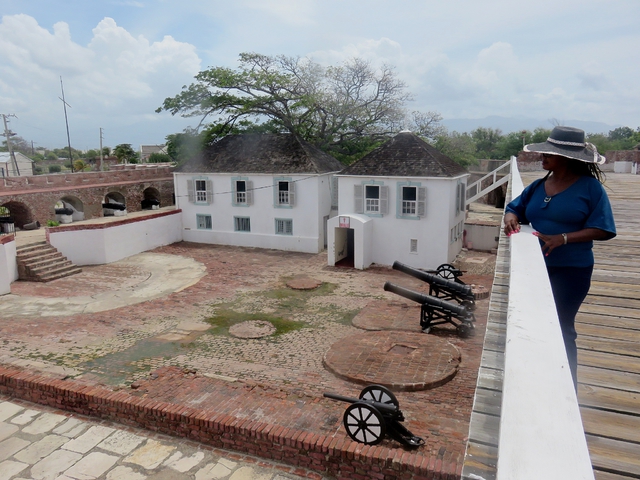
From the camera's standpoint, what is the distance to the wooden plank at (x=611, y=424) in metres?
2.60

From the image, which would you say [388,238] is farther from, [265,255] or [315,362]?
[315,362]

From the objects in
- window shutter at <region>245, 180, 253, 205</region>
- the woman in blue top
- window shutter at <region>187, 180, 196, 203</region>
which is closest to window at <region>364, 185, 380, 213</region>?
window shutter at <region>245, 180, 253, 205</region>

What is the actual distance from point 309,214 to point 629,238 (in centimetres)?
1743

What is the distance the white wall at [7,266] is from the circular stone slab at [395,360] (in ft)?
40.1

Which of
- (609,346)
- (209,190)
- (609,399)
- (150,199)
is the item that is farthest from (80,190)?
(609,399)

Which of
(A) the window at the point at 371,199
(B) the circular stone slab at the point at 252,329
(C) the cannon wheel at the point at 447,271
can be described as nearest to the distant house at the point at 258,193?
(A) the window at the point at 371,199

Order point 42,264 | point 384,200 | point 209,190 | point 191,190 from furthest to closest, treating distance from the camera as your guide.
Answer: point 191,190
point 209,190
point 384,200
point 42,264

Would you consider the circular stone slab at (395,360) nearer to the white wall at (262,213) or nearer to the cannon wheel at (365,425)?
the cannon wheel at (365,425)

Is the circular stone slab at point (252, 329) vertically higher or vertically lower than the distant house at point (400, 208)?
lower

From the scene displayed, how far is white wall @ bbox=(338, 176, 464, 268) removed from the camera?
65.1 ft

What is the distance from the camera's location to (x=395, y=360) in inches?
438

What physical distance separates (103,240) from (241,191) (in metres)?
7.09

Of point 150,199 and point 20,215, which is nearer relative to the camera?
point 20,215

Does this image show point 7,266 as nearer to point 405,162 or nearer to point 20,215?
point 20,215
